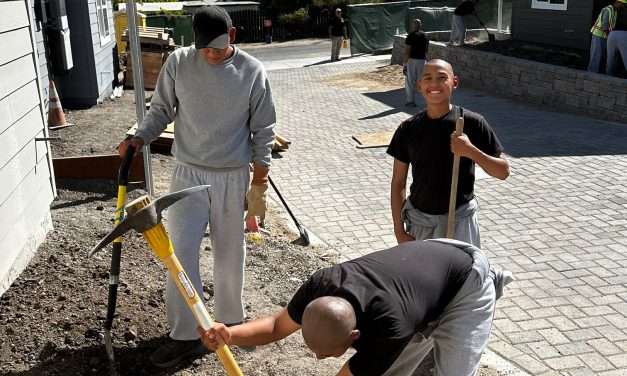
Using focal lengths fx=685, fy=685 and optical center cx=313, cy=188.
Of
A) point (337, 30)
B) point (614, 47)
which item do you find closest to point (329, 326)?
point (614, 47)

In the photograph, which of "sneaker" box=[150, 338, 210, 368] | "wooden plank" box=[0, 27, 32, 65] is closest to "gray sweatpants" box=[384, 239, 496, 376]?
"sneaker" box=[150, 338, 210, 368]

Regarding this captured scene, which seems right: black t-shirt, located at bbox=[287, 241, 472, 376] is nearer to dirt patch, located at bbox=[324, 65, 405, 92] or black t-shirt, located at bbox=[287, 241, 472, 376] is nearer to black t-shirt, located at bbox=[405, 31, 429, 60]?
black t-shirt, located at bbox=[405, 31, 429, 60]

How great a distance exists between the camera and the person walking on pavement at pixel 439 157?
12.7 feet

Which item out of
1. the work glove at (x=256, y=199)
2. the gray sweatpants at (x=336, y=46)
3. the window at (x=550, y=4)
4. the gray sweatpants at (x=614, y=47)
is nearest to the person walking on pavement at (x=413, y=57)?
the gray sweatpants at (x=614, y=47)

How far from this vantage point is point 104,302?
4.59 metres

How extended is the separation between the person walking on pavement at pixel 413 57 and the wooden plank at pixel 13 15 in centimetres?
932

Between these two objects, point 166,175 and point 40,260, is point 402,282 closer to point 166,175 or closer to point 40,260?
point 40,260

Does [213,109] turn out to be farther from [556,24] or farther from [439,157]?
[556,24]

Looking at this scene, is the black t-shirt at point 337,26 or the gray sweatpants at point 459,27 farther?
the black t-shirt at point 337,26

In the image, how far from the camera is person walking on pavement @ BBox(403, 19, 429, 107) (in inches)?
550

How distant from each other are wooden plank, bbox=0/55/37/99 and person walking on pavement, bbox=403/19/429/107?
927cm

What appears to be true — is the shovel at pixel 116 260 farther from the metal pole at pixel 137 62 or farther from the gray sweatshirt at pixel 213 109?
the metal pole at pixel 137 62

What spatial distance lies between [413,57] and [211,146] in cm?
1080

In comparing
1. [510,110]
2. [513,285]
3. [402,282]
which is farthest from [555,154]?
[402,282]
